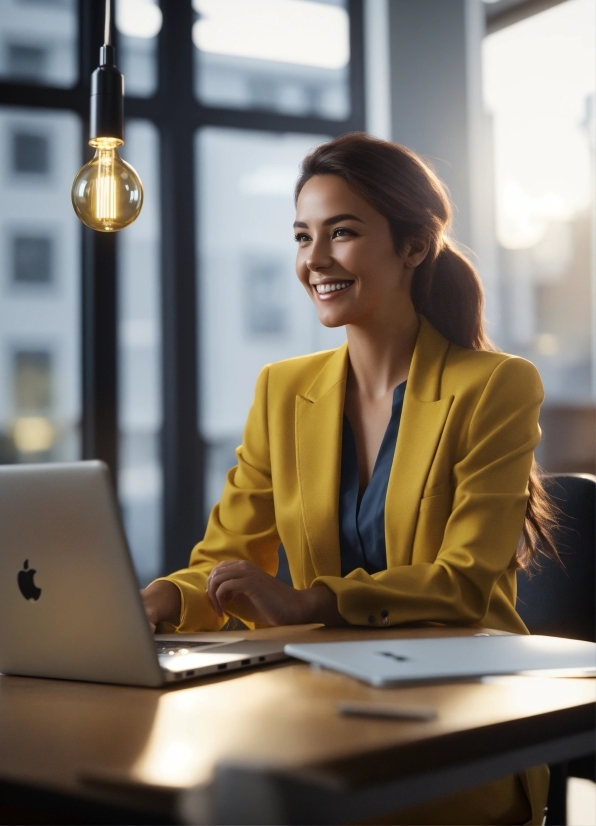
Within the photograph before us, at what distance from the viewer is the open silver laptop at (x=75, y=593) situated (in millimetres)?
1062

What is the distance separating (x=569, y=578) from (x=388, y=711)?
1.00 metres

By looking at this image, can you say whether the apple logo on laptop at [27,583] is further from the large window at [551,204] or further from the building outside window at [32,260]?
the large window at [551,204]

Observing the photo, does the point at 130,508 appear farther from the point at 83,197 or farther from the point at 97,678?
the point at 97,678

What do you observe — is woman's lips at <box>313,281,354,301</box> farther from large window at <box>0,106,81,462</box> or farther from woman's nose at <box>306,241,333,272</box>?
large window at <box>0,106,81,462</box>

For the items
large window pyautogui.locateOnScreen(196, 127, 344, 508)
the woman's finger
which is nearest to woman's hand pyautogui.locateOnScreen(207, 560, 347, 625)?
the woman's finger

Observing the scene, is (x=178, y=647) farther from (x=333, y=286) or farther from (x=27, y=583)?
(x=333, y=286)

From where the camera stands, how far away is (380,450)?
187 centimetres

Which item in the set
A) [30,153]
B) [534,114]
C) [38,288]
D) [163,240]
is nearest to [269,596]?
[38,288]

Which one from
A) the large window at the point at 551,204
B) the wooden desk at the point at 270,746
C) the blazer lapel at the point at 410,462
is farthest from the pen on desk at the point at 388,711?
the large window at the point at 551,204

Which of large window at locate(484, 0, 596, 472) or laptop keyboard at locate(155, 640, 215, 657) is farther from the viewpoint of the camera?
large window at locate(484, 0, 596, 472)

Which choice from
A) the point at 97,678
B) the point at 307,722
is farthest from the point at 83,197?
the point at 307,722

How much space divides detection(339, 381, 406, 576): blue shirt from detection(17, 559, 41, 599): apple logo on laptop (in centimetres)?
78

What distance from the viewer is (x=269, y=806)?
2.24 ft

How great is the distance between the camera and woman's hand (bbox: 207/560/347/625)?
1.43 m
